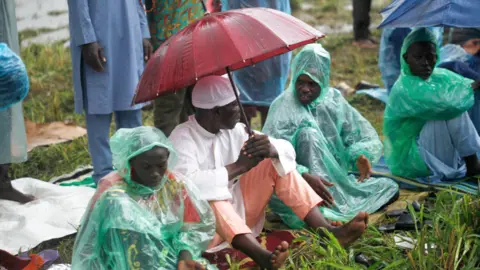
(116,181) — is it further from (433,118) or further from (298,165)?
(433,118)

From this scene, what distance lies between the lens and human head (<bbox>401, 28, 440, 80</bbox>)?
203 inches

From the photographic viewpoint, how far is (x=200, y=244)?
3580 mm

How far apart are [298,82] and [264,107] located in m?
1.20

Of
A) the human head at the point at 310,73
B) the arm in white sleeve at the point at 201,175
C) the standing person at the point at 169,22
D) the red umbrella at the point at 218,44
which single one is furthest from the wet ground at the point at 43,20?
the red umbrella at the point at 218,44

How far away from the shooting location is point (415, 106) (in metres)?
5.16

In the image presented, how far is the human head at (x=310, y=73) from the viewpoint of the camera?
473cm

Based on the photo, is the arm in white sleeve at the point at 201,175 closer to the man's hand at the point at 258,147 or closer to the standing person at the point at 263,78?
the man's hand at the point at 258,147

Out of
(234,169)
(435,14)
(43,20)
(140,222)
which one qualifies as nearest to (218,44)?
(234,169)

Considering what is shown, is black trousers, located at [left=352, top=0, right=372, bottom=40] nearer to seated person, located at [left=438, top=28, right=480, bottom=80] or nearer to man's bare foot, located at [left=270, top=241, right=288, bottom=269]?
seated person, located at [left=438, top=28, right=480, bottom=80]

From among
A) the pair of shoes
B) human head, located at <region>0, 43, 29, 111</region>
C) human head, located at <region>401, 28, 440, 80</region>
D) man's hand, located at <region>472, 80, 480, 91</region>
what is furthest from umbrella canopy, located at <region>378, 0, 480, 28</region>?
the pair of shoes

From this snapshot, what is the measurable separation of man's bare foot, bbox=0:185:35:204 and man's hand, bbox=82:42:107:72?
3.42ft

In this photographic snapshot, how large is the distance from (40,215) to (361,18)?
21.1 ft

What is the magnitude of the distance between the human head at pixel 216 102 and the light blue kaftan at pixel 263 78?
183cm

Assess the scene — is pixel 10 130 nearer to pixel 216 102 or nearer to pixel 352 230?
pixel 216 102
